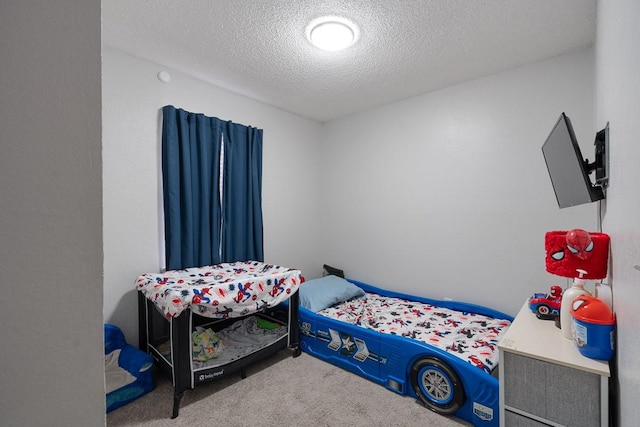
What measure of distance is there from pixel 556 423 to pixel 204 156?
2929 millimetres

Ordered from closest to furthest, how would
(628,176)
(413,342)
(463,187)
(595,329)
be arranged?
1. (628,176)
2. (595,329)
3. (413,342)
4. (463,187)

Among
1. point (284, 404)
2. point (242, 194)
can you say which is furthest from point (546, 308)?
point (242, 194)

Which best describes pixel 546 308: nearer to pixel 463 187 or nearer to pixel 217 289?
pixel 463 187

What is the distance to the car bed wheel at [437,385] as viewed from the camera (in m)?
1.88

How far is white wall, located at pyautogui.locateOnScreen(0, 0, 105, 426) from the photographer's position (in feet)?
1.52

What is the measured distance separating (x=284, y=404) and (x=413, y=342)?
1000mm

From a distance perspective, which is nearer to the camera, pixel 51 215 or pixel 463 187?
pixel 51 215

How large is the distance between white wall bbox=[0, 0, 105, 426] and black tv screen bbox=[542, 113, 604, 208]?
169cm

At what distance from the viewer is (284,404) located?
202 centimetres

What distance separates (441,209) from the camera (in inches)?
120

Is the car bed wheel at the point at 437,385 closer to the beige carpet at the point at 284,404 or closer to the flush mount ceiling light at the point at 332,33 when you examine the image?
the beige carpet at the point at 284,404

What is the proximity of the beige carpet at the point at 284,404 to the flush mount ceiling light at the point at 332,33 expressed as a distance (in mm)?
2528

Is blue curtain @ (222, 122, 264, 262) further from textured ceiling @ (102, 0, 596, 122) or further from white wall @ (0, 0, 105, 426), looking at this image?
white wall @ (0, 0, 105, 426)

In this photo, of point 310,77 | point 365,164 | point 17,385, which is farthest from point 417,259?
point 17,385
